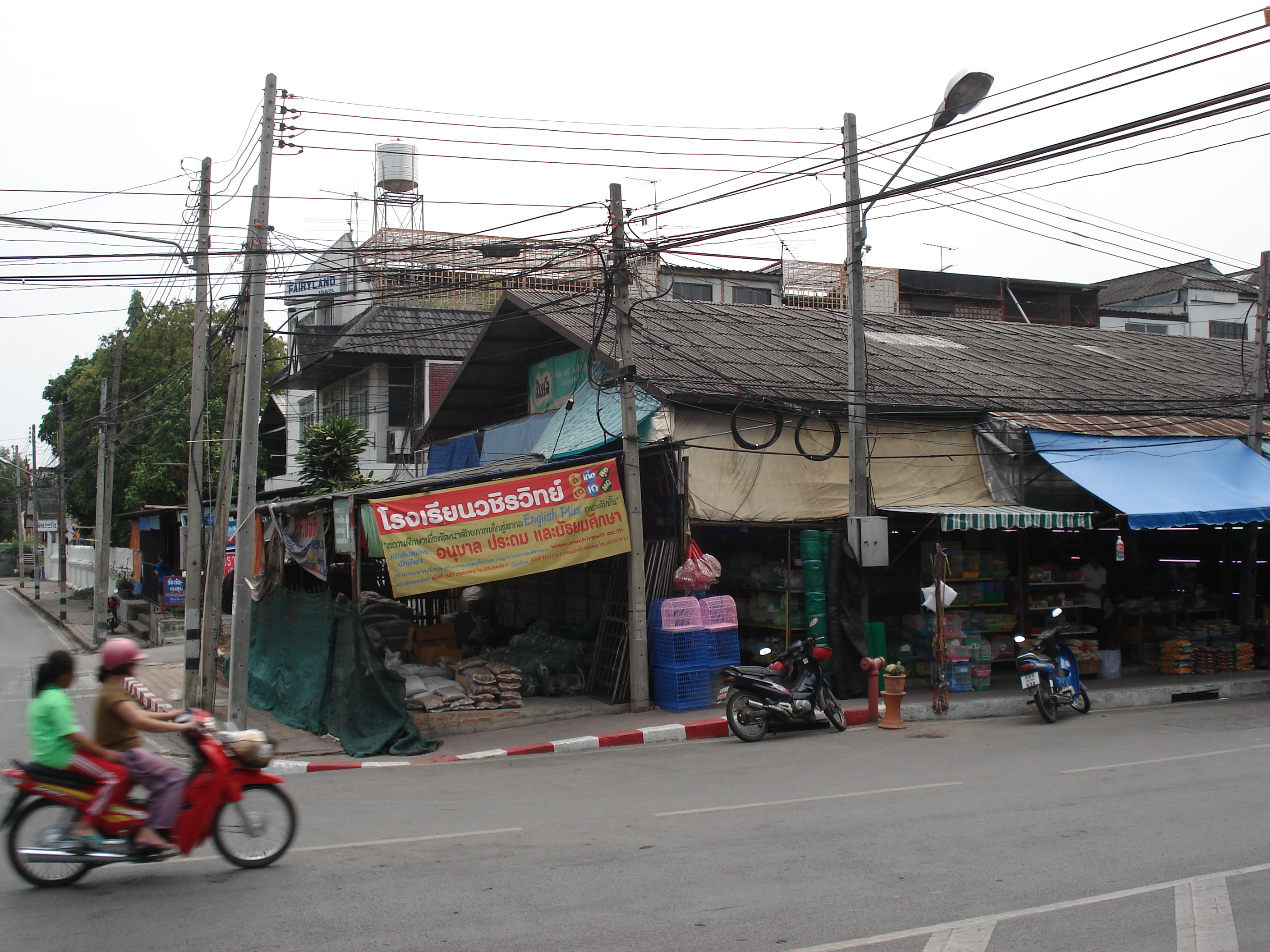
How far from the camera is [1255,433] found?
18.0m

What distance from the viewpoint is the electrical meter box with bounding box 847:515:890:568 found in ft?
45.5

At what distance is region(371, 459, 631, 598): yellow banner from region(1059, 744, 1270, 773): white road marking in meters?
6.08

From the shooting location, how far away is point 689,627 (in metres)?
14.1

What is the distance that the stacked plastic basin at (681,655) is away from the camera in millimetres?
13953

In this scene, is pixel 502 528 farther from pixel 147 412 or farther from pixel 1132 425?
pixel 147 412

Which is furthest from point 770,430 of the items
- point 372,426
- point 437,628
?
point 372,426

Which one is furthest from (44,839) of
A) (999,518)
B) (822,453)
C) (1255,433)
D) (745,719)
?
(1255,433)

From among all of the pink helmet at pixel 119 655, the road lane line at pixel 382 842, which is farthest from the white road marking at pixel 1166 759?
the pink helmet at pixel 119 655

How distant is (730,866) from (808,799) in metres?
2.49

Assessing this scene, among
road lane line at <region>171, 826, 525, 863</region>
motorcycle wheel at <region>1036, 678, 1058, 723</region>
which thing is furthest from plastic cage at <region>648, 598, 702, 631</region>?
road lane line at <region>171, 826, 525, 863</region>

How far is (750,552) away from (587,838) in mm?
9127

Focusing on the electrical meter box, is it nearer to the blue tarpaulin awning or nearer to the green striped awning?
the green striped awning

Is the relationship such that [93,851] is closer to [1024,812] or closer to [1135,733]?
[1024,812]

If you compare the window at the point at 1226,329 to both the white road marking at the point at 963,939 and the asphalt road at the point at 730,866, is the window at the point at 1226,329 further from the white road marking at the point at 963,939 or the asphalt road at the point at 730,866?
the white road marking at the point at 963,939
